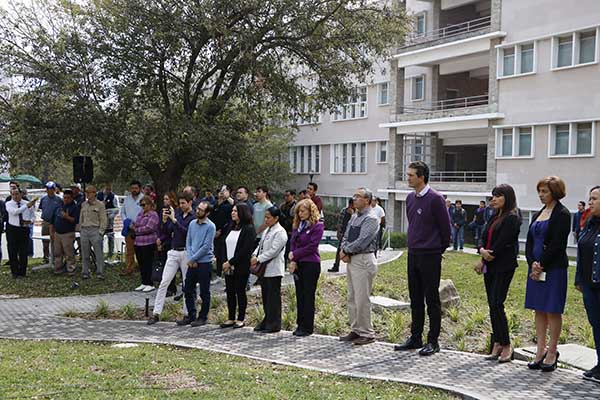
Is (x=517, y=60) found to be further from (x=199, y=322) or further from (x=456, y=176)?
(x=199, y=322)

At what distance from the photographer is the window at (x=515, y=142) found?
97.7 ft

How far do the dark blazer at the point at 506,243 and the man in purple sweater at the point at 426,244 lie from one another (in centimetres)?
62

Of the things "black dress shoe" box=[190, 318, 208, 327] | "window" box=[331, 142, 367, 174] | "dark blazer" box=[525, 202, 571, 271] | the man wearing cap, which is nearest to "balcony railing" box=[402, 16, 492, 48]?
"window" box=[331, 142, 367, 174]

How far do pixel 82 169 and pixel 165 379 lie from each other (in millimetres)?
10147

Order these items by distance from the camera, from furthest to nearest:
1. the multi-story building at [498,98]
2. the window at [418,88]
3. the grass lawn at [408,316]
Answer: the window at [418,88] < the multi-story building at [498,98] < the grass lawn at [408,316]

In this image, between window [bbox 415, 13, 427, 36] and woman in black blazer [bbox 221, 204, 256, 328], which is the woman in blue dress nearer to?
woman in black blazer [bbox 221, 204, 256, 328]

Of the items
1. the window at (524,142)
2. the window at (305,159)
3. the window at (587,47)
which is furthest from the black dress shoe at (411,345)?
the window at (305,159)

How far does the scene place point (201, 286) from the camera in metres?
11.1

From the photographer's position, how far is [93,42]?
52.0 ft

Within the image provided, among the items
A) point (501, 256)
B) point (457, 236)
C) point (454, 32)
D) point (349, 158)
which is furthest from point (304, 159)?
point (501, 256)

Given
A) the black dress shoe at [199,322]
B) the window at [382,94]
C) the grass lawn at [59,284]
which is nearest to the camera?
the black dress shoe at [199,322]

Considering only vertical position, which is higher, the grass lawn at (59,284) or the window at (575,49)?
the window at (575,49)

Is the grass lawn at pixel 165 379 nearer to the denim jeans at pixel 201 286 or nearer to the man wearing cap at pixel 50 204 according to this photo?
the denim jeans at pixel 201 286

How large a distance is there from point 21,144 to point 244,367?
1019 centimetres
